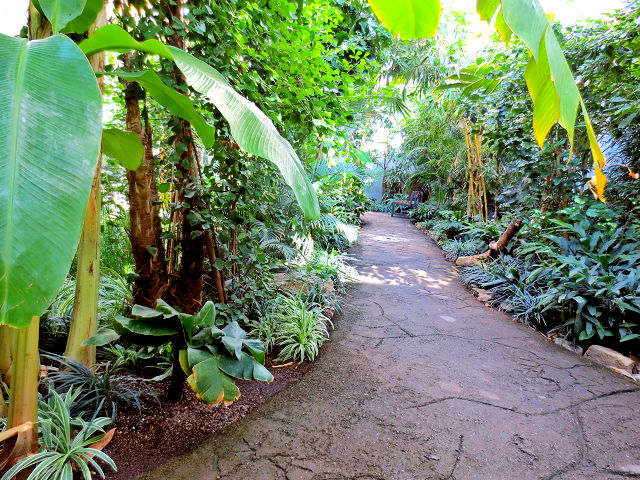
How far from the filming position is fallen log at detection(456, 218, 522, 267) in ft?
14.7

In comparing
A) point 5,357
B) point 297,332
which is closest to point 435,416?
point 297,332

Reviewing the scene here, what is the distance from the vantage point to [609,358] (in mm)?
2457

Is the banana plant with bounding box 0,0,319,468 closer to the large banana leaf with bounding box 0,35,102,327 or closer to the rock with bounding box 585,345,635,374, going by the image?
the large banana leaf with bounding box 0,35,102,327

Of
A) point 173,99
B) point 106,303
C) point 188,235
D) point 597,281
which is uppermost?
point 173,99

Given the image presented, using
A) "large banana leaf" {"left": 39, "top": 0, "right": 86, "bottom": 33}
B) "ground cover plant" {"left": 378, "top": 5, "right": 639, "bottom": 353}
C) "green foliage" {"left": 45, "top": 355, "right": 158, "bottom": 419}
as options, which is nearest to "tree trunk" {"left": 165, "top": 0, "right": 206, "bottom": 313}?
"green foliage" {"left": 45, "top": 355, "right": 158, "bottom": 419}

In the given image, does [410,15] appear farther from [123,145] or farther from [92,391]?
[92,391]

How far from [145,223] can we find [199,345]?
96cm

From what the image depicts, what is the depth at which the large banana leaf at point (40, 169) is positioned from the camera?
466mm

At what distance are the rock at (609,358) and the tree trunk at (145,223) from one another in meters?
3.19

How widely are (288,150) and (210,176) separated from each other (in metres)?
1.37

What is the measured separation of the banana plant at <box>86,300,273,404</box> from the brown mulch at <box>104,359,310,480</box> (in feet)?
1.12

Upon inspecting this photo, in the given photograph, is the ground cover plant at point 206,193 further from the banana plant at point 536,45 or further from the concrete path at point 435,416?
the concrete path at point 435,416

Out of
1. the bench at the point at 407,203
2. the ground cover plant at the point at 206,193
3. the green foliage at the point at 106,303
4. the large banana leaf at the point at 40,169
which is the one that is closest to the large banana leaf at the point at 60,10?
the ground cover plant at the point at 206,193

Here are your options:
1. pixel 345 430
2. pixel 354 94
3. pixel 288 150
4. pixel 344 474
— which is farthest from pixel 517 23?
pixel 354 94
